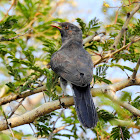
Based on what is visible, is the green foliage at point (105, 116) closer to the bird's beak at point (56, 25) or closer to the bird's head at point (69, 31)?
the bird's head at point (69, 31)

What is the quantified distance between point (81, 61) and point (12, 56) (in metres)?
1.13

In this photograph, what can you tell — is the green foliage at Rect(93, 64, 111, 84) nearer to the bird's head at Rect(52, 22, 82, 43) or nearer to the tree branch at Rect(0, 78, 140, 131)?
the tree branch at Rect(0, 78, 140, 131)

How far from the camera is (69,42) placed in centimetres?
512

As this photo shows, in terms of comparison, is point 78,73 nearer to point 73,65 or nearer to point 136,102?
point 73,65

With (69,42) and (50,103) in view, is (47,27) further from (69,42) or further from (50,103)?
(50,103)

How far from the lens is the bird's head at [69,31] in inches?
209

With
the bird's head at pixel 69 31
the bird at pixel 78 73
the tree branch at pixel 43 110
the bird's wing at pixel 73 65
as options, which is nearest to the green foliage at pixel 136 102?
the tree branch at pixel 43 110

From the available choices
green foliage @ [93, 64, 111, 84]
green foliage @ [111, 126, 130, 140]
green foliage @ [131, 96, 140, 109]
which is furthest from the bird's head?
green foliage @ [111, 126, 130, 140]

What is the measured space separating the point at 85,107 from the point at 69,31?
2.27 m

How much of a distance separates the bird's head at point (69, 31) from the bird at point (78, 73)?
130 mm

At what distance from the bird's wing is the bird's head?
69 centimetres

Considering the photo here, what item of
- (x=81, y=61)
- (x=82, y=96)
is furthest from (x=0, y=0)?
(x=82, y=96)

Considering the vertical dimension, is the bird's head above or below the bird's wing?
above

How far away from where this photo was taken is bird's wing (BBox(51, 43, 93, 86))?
3.76m
